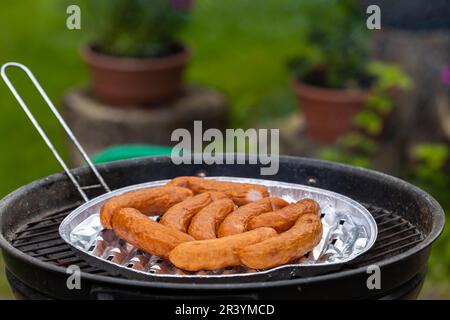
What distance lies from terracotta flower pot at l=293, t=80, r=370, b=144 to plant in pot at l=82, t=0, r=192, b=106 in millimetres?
898

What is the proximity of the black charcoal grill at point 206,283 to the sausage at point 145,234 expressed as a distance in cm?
10

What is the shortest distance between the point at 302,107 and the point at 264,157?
258 cm

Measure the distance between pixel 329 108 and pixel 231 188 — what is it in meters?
2.76

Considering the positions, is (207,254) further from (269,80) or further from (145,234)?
(269,80)

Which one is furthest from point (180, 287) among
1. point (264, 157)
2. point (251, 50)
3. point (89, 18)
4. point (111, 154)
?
point (251, 50)

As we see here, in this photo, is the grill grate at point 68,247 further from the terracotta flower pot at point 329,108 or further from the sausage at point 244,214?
the terracotta flower pot at point 329,108

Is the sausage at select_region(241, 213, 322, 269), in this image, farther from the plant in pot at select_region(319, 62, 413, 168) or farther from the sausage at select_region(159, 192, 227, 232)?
the plant in pot at select_region(319, 62, 413, 168)

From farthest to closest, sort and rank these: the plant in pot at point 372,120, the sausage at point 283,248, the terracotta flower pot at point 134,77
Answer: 1. the terracotta flower pot at point 134,77
2. the plant in pot at point 372,120
3. the sausage at point 283,248

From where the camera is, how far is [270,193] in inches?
88.8

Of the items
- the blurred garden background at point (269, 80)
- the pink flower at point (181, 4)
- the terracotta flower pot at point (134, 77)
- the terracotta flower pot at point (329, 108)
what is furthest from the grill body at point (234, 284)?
the pink flower at point (181, 4)

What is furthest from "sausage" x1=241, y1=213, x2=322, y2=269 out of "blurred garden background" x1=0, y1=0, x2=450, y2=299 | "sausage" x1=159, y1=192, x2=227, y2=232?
"blurred garden background" x1=0, y1=0, x2=450, y2=299

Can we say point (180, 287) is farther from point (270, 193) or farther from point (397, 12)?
point (397, 12)

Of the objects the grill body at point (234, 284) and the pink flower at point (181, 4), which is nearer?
the grill body at point (234, 284)

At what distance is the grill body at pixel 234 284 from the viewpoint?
1.63 meters
